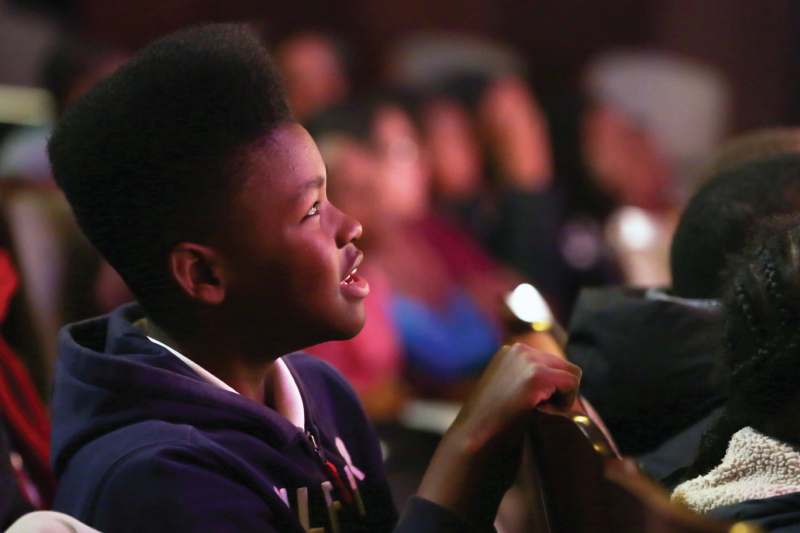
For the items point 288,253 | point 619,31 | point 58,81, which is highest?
point 619,31

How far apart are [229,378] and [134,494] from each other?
0.15 meters

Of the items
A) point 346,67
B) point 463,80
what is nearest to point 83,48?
point 346,67

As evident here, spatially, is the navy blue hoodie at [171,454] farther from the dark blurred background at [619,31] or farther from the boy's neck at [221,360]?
the dark blurred background at [619,31]

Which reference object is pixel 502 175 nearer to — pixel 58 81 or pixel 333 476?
pixel 58 81

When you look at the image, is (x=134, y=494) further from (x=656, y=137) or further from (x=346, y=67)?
(x=656, y=137)

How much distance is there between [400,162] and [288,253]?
165cm

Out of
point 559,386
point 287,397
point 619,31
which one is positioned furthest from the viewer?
point 619,31

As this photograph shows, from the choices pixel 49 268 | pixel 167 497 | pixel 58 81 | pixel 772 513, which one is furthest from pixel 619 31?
pixel 167 497

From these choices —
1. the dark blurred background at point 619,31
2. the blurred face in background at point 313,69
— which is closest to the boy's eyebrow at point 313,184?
the blurred face in background at point 313,69

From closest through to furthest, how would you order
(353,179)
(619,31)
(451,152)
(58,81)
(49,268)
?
(49,268)
(353,179)
(58,81)
(451,152)
(619,31)

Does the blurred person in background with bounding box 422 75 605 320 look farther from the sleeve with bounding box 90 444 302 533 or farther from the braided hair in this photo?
the sleeve with bounding box 90 444 302 533

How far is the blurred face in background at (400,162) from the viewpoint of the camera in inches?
87.9

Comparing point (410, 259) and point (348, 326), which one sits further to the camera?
point (410, 259)

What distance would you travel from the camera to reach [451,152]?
2.67 metres
